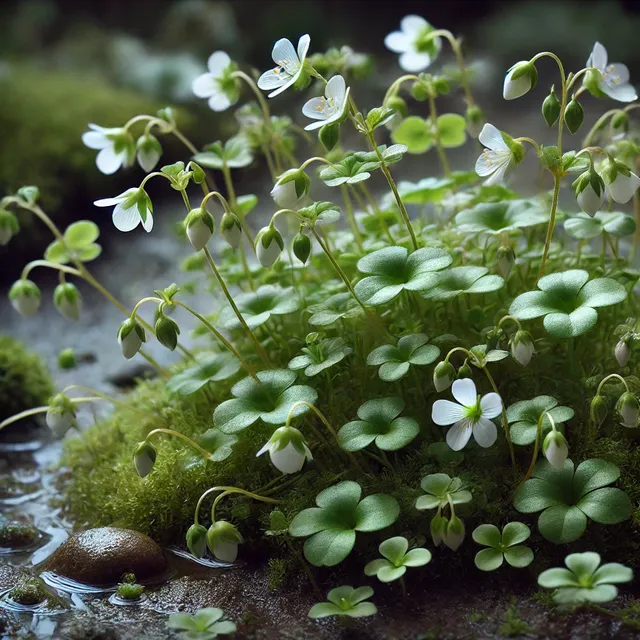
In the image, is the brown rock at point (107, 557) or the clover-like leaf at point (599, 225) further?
the clover-like leaf at point (599, 225)

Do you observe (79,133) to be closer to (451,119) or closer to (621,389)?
(451,119)

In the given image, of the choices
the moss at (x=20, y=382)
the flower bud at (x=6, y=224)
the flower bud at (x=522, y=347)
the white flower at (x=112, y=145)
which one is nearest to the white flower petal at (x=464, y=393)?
the flower bud at (x=522, y=347)

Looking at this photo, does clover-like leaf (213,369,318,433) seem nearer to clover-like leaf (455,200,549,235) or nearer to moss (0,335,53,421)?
Result: clover-like leaf (455,200,549,235)

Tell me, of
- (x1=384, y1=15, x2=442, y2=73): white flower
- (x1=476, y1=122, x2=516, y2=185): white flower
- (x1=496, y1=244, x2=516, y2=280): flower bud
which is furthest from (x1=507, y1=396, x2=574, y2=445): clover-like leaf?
(x1=384, y1=15, x2=442, y2=73): white flower

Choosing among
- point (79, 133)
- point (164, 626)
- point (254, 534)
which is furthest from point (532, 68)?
point (79, 133)

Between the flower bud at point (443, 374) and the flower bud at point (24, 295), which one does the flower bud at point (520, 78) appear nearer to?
Result: the flower bud at point (443, 374)

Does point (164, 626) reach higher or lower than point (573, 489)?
lower

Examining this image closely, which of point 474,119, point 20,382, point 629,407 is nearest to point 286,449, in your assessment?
point 629,407

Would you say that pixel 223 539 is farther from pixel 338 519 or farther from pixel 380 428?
pixel 380 428
